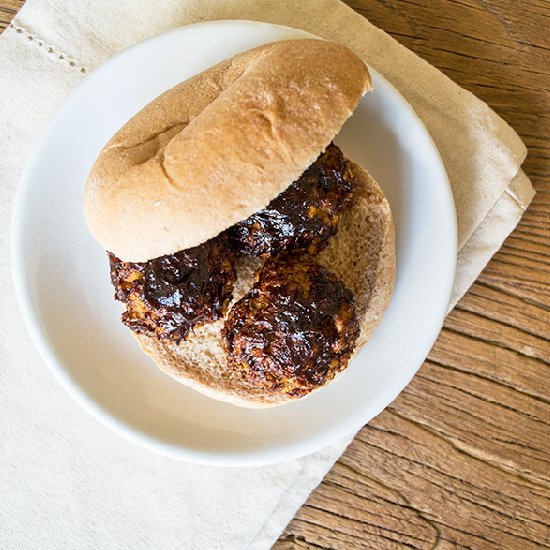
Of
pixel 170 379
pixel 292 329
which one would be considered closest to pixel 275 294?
pixel 292 329

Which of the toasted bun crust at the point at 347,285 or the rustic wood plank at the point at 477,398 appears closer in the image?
the toasted bun crust at the point at 347,285

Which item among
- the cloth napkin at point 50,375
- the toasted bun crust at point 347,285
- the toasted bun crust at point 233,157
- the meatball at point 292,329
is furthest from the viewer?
the cloth napkin at point 50,375

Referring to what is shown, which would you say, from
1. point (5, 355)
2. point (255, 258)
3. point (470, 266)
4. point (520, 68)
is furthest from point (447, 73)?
point (5, 355)

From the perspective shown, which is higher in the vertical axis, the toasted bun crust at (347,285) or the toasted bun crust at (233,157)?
the toasted bun crust at (233,157)

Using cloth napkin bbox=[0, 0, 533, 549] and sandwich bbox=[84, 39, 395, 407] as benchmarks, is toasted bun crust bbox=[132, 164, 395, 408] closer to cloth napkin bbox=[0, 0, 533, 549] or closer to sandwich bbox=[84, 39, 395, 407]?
sandwich bbox=[84, 39, 395, 407]

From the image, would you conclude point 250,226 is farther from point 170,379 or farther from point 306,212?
point 170,379

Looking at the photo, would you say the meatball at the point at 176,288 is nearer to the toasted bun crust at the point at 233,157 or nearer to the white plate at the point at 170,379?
the toasted bun crust at the point at 233,157

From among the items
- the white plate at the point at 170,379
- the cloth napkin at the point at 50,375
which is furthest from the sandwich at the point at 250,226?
the cloth napkin at the point at 50,375
